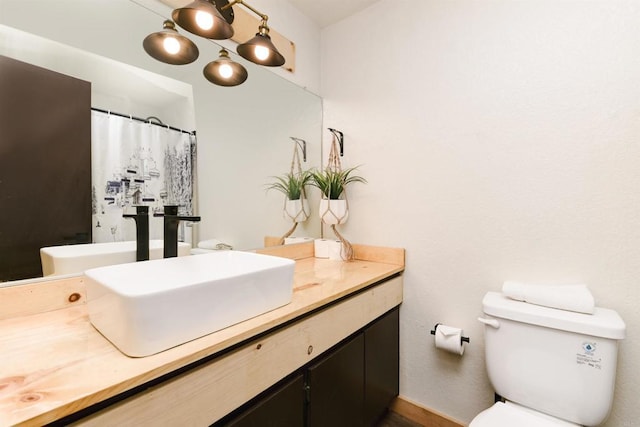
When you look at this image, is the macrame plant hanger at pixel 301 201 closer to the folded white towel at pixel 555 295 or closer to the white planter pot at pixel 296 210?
the white planter pot at pixel 296 210

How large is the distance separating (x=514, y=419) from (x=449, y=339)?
40 cm

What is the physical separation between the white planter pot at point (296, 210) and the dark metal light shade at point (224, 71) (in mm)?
723

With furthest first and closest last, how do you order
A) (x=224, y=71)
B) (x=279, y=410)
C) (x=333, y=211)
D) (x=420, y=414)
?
(x=333, y=211) < (x=420, y=414) < (x=224, y=71) < (x=279, y=410)

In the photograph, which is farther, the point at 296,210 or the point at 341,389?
the point at 296,210

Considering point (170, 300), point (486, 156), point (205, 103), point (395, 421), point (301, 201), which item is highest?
point (205, 103)

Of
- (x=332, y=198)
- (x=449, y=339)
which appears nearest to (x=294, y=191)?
(x=332, y=198)

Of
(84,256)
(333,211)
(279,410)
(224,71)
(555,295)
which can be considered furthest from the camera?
(333,211)

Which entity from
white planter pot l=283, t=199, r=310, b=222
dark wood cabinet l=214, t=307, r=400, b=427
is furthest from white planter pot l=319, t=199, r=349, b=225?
dark wood cabinet l=214, t=307, r=400, b=427

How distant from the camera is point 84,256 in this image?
37.9 inches

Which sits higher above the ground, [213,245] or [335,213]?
[335,213]

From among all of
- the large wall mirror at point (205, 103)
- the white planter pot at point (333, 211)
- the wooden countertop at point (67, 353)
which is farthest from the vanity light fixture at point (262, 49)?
the wooden countertop at point (67, 353)

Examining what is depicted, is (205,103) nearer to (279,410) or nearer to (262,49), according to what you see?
(262,49)

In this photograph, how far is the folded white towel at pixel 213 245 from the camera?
1.30 m

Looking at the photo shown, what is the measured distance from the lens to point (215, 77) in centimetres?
132
